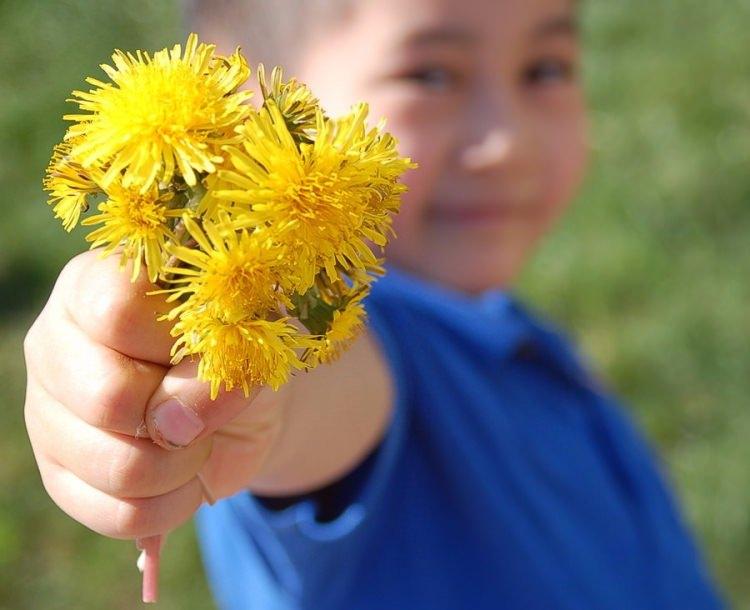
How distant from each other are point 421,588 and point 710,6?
8.45 ft

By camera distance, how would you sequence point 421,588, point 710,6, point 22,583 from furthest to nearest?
point 710,6 → point 22,583 → point 421,588

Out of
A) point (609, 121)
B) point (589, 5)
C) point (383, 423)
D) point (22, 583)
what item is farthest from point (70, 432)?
point (589, 5)

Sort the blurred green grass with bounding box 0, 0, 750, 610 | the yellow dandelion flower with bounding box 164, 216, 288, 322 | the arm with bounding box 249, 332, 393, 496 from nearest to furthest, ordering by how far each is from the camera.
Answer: the yellow dandelion flower with bounding box 164, 216, 288, 322
the arm with bounding box 249, 332, 393, 496
the blurred green grass with bounding box 0, 0, 750, 610

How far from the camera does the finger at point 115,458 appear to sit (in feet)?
1.61

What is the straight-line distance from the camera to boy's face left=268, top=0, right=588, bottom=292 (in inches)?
47.9

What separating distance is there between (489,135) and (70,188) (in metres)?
→ 0.89

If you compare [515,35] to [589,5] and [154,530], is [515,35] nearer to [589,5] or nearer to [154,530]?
[154,530]

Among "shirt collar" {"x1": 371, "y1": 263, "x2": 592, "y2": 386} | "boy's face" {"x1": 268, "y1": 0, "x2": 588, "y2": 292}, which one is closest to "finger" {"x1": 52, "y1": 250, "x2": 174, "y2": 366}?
"shirt collar" {"x1": 371, "y1": 263, "x2": 592, "y2": 386}

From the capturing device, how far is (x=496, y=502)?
111 cm

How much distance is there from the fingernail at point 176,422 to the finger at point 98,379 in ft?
0.06

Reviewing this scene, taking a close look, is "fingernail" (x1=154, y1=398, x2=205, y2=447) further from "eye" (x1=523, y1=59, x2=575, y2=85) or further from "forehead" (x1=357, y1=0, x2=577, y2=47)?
"eye" (x1=523, y1=59, x2=575, y2=85)

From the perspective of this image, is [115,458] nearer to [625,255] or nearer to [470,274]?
[470,274]

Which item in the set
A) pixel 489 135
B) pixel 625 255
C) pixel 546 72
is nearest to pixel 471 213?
pixel 489 135

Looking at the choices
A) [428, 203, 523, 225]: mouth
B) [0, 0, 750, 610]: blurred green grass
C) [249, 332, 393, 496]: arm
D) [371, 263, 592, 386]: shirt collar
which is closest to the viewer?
[249, 332, 393, 496]: arm
